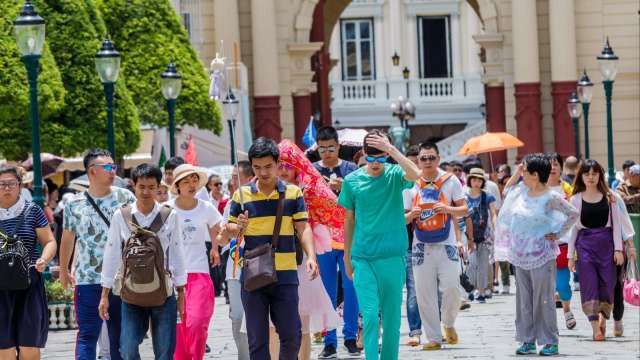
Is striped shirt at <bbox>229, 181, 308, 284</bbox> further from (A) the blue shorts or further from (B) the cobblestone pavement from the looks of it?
(B) the cobblestone pavement

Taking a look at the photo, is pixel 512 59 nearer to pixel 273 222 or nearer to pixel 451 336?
pixel 451 336

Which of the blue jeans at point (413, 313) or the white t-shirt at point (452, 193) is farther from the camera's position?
the blue jeans at point (413, 313)

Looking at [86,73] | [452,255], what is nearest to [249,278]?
[452,255]

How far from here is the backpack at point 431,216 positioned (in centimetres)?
1447

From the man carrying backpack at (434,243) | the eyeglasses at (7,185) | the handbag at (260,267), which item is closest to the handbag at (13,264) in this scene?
the eyeglasses at (7,185)

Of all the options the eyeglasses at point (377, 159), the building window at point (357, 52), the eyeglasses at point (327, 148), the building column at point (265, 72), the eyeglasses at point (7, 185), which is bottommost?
the eyeglasses at point (7, 185)

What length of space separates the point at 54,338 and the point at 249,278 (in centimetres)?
784

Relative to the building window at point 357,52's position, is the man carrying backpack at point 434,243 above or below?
below

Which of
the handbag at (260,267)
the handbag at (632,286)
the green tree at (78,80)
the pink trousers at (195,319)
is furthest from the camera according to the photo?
the green tree at (78,80)

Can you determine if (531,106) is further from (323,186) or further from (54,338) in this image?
(323,186)

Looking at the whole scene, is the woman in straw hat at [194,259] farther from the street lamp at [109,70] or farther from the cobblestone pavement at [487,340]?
the street lamp at [109,70]

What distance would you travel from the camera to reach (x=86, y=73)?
29.3 m

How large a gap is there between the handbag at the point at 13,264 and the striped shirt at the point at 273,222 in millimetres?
1639

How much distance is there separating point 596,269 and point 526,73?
74.7 ft
